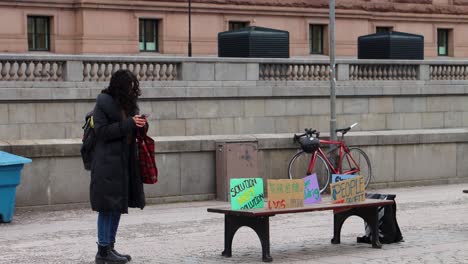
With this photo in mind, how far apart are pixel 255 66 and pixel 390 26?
23.5 meters

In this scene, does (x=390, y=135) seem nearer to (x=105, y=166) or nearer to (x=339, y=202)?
(x=339, y=202)

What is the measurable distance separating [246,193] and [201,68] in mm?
11828

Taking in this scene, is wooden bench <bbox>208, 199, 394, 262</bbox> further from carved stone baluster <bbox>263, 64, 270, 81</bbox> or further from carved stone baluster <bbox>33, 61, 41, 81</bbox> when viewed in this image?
carved stone baluster <bbox>263, 64, 270, 81</bbox>

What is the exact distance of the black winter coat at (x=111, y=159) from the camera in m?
12.4

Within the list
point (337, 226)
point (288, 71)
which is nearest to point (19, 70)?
point (288, 71)

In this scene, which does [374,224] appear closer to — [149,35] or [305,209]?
[305,209]

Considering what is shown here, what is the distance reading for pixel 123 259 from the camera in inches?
503

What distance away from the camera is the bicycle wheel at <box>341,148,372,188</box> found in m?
22.4

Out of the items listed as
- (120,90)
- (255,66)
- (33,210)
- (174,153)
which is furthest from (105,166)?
(255,66)

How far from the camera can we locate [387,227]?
14352 mm

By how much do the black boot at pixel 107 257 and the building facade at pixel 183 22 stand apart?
25.7 meters

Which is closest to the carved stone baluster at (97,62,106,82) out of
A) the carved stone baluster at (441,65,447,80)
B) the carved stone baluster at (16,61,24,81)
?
the carved stone baluster at (16,61,24,81)

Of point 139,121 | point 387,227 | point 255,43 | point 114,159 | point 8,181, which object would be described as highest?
point 255,43

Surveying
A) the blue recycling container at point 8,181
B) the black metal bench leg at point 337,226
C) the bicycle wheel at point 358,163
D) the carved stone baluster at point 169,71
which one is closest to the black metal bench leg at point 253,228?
the black metal bench leg at point 337,226
